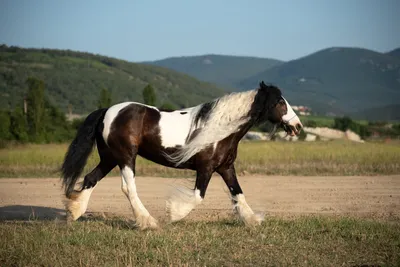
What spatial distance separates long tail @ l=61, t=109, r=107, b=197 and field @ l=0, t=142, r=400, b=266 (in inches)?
26.5

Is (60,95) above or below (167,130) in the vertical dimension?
below

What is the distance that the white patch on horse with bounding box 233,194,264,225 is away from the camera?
890 centimetres

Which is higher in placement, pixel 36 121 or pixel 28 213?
pixel 28 213

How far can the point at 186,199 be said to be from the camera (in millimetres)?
8570

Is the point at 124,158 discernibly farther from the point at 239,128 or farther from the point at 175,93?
the point at 175,93

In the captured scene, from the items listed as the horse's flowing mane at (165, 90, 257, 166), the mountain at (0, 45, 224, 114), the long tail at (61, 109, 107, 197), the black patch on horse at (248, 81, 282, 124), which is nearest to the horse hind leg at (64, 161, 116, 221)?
the long tail at (61, 109, 107, 197)

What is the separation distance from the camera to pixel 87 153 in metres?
9.27

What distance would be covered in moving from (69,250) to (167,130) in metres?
2.53

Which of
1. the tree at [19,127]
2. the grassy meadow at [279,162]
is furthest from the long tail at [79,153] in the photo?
the tree at [19,127]

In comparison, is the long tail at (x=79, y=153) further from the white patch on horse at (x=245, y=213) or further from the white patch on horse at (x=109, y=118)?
the white patch on horse at (x=245, y=213)

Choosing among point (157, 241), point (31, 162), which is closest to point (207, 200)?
point (157, 241)

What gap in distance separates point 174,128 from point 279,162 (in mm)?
11923

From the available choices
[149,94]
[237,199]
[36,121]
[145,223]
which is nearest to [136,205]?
[145,223]

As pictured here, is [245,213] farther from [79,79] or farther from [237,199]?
[79,79]
